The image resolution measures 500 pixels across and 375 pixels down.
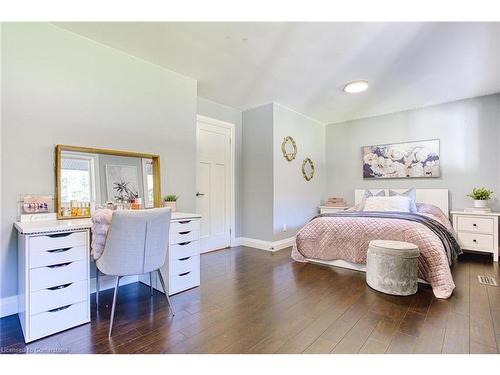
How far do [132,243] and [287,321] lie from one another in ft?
4.26

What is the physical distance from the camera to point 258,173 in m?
4.43

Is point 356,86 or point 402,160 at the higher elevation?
point 356,86

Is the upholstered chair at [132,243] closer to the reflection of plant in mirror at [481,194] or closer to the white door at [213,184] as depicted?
the white door at [213,184]

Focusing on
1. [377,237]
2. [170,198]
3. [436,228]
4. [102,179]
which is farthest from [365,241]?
[102,179]

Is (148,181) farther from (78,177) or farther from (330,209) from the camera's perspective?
(330,209)

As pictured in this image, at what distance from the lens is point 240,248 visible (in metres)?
4.39

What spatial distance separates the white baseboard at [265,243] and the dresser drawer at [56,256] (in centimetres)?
283

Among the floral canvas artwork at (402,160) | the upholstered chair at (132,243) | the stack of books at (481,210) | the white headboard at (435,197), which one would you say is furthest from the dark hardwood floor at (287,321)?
the floral canvas artwork at (402,160)

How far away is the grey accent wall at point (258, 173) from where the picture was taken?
168 inches

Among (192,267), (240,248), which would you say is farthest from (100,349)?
(240,248)

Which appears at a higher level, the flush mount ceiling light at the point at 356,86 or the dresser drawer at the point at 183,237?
the flush mount ceiling light at the point at 356,86

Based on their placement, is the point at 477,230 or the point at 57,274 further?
the point at 477,230
